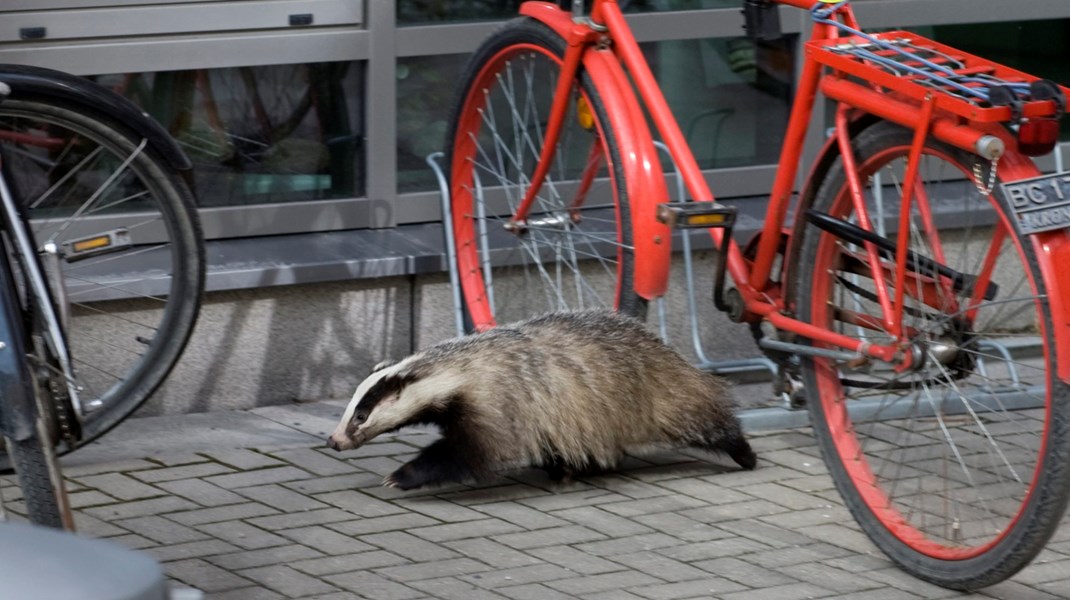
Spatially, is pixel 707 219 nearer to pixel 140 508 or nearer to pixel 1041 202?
pixel 1041 202

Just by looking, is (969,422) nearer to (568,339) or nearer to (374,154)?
(568,339)

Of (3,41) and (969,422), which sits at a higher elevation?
(3,41)

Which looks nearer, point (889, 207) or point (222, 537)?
point (222, 537)

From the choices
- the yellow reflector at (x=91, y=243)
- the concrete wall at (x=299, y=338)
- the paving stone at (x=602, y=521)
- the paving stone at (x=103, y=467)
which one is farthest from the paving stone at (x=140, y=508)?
the paving stone at (x=602, y=521)

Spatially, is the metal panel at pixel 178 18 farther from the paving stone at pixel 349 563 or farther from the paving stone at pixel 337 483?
the paving stone at pixel 349 563

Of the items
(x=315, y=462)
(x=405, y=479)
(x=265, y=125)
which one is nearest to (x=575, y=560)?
(x=405, y=479)

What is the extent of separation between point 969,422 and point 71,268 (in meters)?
2.90

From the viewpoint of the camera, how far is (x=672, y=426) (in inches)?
195

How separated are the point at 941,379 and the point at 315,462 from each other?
2022mm

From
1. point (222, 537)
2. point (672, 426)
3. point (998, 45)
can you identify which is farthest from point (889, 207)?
point (222, 537)

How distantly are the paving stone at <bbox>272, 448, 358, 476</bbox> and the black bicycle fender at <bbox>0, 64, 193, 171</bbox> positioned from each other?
3.23 feet

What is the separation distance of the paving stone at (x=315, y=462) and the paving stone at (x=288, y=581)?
31.6 inches

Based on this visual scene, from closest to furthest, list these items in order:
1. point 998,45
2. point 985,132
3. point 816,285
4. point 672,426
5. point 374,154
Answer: point 985,132 → point 816,285 → point 672,426 → point 374,154 → point 998,45

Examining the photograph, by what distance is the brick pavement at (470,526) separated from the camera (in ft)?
13.8
